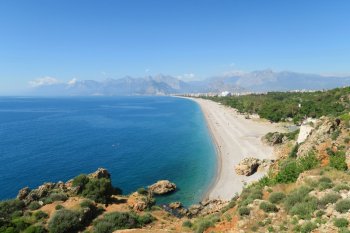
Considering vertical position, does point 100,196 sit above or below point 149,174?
above

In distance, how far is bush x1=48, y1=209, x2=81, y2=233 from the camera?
85.9ft

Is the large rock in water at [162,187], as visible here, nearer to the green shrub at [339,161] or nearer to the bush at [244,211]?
the green shrub at [339,161]

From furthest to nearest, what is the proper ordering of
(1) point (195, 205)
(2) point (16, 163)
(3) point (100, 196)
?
(2) point (16, 163) → (1) point (195, 205) → (3) point (100, 196)

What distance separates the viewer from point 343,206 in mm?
16984

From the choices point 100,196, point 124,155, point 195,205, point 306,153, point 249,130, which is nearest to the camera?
point 306,153

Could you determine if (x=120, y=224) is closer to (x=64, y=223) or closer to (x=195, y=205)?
(x=64, y=223)

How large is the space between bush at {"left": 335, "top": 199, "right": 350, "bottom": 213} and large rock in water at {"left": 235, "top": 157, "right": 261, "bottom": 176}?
128 ft

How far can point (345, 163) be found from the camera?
2667 centimetres

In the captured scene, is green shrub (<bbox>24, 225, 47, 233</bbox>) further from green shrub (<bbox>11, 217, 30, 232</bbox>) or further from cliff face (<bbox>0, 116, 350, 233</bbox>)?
green shrub (<bbox>11, 217, 30, 232</bbox>)

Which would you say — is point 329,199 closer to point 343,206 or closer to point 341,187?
point 343,206

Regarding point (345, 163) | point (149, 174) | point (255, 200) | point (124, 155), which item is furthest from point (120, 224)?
point (124, 155)

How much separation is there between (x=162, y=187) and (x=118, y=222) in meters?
22.8

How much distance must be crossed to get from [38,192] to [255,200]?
29.6m

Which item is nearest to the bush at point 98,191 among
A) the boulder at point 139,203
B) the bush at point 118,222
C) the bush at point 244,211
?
the boulder at point 139,203
